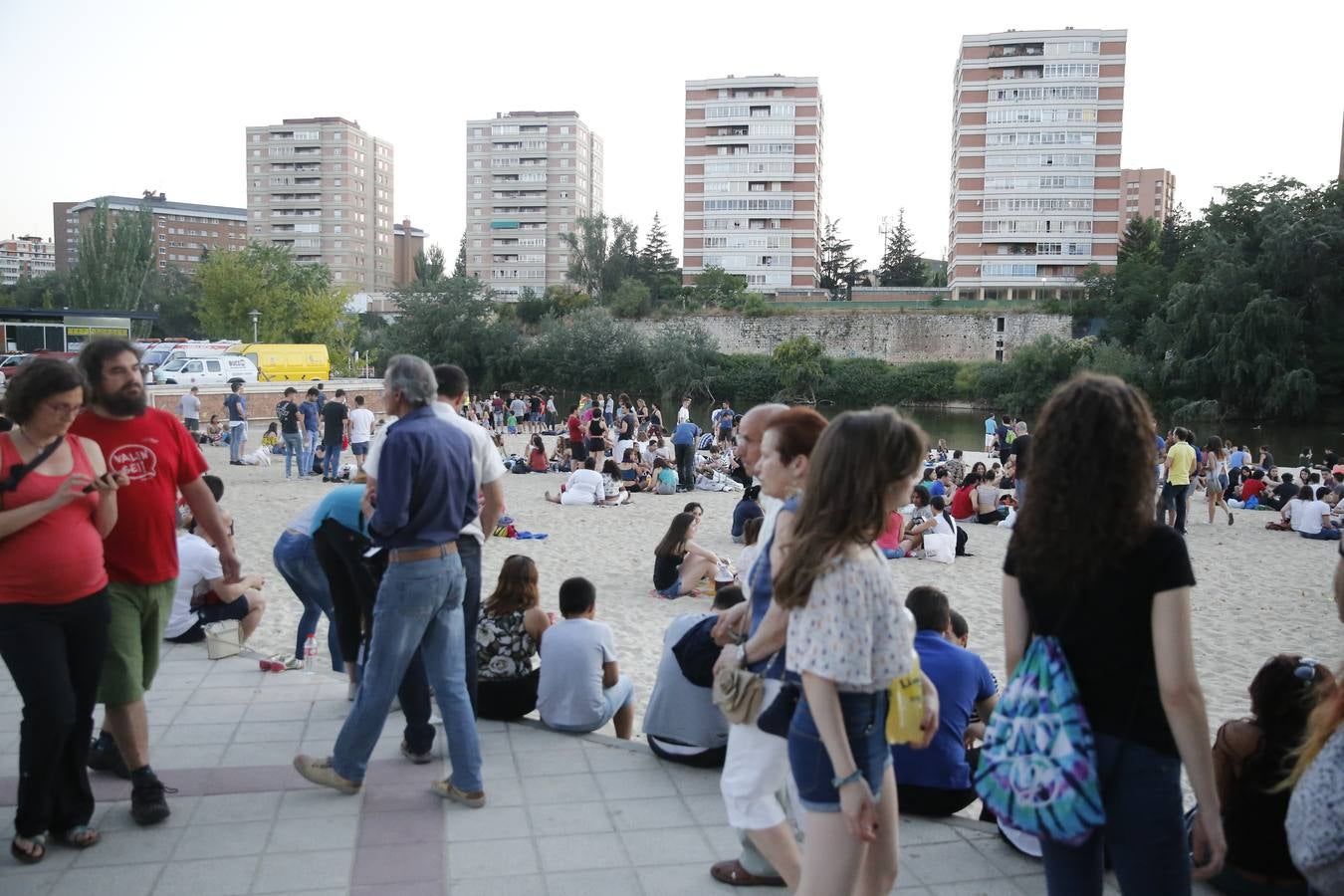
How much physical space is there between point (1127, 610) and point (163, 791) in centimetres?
361

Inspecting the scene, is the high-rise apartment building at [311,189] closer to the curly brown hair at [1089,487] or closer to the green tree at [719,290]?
the green tree at [719,290]

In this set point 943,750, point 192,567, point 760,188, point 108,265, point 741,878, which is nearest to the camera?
point 741,878

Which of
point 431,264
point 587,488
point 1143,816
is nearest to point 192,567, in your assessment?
point 1143,816

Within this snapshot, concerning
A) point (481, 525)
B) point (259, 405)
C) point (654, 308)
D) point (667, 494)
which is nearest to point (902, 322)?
point (654, 308)

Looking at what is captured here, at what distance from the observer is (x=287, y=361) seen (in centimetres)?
3919

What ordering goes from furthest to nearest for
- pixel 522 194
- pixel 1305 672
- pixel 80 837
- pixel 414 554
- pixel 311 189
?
pixel 311 189 < pixel 522 194 < pixel 414 554 < pixel 80 837 < pixel 1305 672

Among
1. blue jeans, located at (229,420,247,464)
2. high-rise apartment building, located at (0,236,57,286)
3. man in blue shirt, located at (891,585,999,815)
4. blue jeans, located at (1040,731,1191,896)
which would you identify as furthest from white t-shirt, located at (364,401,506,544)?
high-rise apartment building, located at (0,236,57,286)

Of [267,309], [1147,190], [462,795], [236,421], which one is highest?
[1147,190]

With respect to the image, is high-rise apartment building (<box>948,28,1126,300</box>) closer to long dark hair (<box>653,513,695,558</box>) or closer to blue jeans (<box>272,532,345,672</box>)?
long dark hair (<box>653,513,695,558</box>)

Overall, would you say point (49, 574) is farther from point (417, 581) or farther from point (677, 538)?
point (677, 538)

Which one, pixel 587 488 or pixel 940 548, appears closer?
pixel 940 548

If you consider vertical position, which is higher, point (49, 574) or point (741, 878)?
point (49, 574)

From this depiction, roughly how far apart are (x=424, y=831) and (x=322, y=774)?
54cm

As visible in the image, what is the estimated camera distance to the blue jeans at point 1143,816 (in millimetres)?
2072
